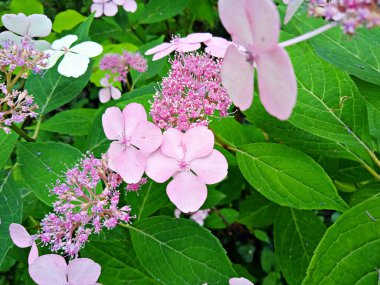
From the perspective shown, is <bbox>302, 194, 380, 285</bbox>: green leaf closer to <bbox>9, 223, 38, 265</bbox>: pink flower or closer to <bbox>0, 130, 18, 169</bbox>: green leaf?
<bbox>9, 223, 38, 265</bbox>: pink flower

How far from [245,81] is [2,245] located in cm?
61

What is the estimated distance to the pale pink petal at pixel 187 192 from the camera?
2.74 ft

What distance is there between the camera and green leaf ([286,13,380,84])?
92cm

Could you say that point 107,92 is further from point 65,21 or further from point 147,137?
point 147,137

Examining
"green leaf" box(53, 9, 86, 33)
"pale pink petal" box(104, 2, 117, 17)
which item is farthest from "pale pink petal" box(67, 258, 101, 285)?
"green leaf" box(53, 9, 86, 33)

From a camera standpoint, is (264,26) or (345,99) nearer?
(264,26)

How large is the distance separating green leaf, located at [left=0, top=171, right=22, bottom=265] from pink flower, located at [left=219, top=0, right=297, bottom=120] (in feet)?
1.89

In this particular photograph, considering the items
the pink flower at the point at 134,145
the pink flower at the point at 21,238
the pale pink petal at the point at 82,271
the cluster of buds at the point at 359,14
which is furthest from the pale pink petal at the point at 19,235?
the cluster of buds at the point at 359,14

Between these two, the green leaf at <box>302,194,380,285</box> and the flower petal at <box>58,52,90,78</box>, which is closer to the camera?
the green leaf at <box>302,194,380,285</box>

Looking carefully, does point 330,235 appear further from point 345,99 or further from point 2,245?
point 2,245

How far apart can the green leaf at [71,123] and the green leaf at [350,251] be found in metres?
0.94

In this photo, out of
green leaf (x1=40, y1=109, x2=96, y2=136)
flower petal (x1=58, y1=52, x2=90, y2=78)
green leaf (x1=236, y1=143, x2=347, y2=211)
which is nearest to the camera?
green leaf (x1=236, y1=143, x2=347, y2=211)

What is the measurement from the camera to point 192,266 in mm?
939

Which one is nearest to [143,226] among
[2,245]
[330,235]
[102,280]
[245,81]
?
[102,280]
